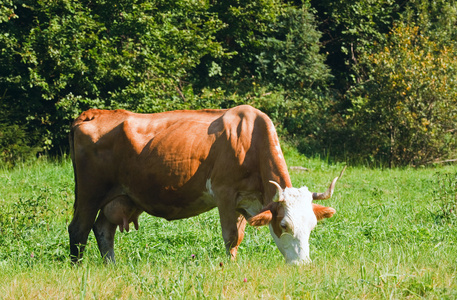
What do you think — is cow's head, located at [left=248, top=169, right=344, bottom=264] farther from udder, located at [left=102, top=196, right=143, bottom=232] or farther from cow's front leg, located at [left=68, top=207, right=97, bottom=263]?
cow's front leg, located at [left=68, top=207, right=97, bottom=263]

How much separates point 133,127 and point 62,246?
1729 millimetres

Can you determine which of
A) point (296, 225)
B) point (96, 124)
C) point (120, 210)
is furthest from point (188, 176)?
point (296, 225)

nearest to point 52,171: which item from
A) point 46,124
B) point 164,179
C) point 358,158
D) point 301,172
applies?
point 46,124

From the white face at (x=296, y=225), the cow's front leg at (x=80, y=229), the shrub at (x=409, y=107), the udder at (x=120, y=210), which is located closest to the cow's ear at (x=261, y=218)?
the white face at (x=296, y=225)

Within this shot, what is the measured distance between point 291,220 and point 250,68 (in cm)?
1614

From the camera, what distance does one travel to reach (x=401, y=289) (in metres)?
4.24

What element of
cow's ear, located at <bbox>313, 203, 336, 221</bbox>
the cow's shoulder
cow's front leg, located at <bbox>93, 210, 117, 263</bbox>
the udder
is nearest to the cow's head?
cow's ear, located at <bbox>313, 203, 336, 221</bbox>

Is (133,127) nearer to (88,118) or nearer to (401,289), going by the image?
(88,118)

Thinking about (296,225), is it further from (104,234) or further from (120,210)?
(104,234)

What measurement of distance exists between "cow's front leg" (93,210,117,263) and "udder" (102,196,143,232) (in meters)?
0.13

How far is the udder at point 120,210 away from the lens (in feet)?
23.9

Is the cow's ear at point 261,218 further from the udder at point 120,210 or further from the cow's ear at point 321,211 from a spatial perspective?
the udder at point 120,210

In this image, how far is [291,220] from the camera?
5.58m

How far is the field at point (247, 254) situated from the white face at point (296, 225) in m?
0.16
